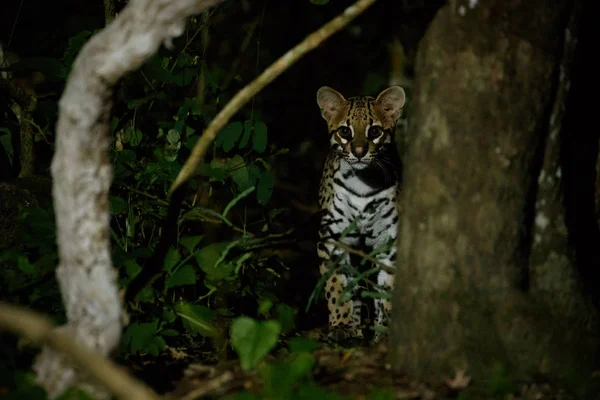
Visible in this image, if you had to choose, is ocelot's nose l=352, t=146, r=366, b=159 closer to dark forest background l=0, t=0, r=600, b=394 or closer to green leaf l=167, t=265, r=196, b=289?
dark forest background l=0, t=0, r=600, b=394

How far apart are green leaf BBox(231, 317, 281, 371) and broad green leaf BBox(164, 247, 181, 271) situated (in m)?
1.08

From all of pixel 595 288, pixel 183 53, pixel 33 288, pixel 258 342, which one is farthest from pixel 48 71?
pixel 595 288

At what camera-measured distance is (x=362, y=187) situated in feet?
20.3

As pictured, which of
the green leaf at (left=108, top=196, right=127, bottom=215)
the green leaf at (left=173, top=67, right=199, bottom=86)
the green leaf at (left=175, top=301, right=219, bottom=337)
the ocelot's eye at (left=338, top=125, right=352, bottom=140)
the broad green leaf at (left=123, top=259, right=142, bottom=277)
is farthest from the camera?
the ocelot's eye at (left=338, top=125, right=352, bottom=140)

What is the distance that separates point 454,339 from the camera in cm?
353

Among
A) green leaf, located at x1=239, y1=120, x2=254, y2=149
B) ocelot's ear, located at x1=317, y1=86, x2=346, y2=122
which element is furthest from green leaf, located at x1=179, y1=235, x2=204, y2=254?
ocelot's ear, located at x1=317, y1=86, x2=346, y2=122

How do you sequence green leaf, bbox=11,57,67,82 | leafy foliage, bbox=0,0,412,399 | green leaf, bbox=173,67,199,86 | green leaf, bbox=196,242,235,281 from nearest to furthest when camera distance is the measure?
1. leafy foliage, bbox=0,0,412,399
2. green leaf, bbox=196,242,235,281
3. green leaf, bbox=11,57,67,82
4. green leaf, bbox=173,67,199,86

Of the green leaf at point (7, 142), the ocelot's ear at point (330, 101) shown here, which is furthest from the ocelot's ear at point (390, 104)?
the green leaf at point (7, 142)

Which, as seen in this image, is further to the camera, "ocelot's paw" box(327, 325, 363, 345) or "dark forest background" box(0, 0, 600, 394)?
"ocelot's paw" box(327, 325, 363, 345)

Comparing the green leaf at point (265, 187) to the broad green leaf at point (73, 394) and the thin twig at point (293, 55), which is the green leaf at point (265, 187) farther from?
the broad green leaf at point (73, 394)

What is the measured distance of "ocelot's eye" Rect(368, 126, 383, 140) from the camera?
6.07 m

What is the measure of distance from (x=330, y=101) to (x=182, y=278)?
2.43m

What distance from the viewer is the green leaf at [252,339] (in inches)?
134

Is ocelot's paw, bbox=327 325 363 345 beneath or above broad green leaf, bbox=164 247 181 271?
beneath
